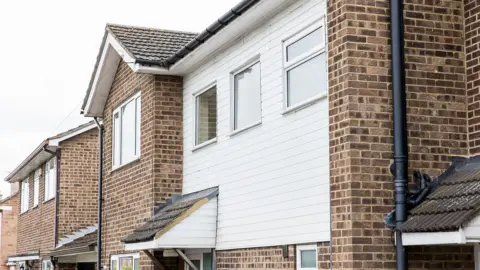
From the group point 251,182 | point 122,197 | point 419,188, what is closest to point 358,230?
point 419,188

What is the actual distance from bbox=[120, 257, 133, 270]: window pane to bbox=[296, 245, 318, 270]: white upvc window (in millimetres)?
6263

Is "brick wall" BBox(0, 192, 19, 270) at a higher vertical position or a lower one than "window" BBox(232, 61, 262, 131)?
lower

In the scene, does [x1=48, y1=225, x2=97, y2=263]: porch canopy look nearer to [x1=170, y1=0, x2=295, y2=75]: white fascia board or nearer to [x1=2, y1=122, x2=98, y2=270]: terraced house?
[x1=2, y1=122, x2=98, y2=270]: terraced house

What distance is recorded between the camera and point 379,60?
9.26 m

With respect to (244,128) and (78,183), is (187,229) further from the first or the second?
(78,183)

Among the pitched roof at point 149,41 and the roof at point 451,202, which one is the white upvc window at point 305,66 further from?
the pitched roof at point 149,41

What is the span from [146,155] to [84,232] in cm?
907

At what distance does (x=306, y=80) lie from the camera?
1062 cm

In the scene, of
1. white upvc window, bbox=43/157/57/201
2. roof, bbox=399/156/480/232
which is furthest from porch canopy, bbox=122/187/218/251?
white upvc window, bbox=43/157/57/201

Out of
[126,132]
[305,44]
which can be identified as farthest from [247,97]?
[126,132]

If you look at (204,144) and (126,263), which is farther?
(126,263)

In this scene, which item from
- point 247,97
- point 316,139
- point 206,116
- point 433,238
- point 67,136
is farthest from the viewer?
point 67,136

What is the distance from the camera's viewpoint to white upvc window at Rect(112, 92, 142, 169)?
1650cm

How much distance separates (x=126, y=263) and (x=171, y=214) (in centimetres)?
349
